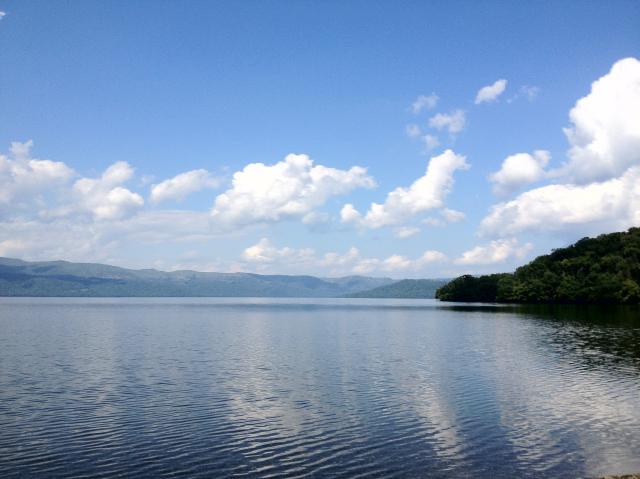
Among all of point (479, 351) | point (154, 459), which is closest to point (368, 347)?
point (479, 351)

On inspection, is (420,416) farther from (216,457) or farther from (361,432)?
(216,457)

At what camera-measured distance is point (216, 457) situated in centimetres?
2933

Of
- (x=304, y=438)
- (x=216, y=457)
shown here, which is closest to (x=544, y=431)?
(x=304, y=438)

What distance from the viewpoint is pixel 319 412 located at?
131 feet

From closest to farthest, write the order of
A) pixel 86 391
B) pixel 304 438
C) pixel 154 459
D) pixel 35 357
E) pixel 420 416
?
pixel 154 459 → pixel 304 438 → pixel 420 416 → pixel 86 391 → pixel 35 357

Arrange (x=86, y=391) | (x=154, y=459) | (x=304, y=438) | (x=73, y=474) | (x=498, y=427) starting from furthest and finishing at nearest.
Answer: (x=86, y=391)
(x=498, y=427)
(x=304, y=438)
(x=154, y=459)
(x=73, y=474)

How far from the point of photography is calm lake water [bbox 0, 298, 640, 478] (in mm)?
28438

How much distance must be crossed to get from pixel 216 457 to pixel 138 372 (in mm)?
31211

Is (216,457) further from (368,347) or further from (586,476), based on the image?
(368,347)


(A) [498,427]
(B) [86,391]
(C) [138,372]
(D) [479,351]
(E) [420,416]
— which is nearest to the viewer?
(A) [498,427]

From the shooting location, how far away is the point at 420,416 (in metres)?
39.0

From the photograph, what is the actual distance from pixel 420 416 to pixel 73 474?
22.9m

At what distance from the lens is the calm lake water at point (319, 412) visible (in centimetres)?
2844

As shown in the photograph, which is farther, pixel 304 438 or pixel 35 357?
pixel 35 357
